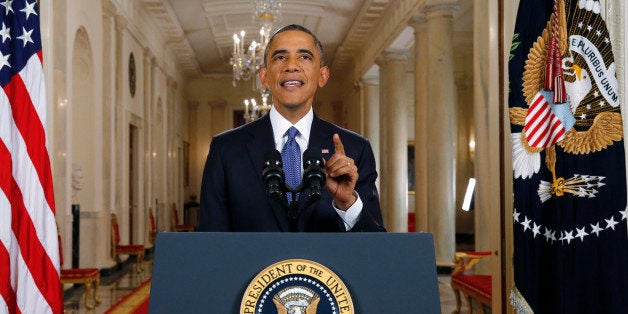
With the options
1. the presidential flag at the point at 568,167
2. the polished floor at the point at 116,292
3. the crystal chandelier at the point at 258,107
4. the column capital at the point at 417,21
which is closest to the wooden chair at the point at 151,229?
the polished floor at the point at 116,292

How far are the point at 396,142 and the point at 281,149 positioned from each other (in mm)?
14011

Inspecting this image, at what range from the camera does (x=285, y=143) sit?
2.19m

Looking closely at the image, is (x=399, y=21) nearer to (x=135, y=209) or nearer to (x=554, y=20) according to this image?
(x=135, y=209)

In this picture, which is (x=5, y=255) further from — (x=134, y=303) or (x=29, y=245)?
(x=134, y=303)

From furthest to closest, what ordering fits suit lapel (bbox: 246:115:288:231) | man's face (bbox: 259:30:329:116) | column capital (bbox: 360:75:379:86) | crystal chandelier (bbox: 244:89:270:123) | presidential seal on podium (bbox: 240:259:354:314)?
column capital (bbox: 360:75:379:86)
crystal chandelier (bbox: 244:89:270:123)
suit lapel (bbox: 246:115:288:231)
man's face (bbox: 259:30:329:116)
presidential seal on podium (bbox: 240:259:354:314)

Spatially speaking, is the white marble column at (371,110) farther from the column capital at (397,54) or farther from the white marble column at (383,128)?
the column capital at (397,54)

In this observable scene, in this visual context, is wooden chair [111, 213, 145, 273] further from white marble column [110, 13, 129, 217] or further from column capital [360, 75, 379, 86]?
column capital [360, 75, 379, 86]

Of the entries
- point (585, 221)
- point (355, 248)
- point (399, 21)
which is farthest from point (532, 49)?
point (399, 21)

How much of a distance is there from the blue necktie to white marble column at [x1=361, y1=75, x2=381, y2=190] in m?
16.9

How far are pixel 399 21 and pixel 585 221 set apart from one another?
35.6ft

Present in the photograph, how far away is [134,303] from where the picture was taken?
8953mm

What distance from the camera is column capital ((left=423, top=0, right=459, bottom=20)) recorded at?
11.8m

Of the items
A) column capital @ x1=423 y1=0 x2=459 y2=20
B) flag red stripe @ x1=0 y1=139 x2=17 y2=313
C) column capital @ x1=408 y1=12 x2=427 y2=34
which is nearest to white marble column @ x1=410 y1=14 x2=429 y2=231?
column capital @ x1=408 y1=12 x2=427 y2=34

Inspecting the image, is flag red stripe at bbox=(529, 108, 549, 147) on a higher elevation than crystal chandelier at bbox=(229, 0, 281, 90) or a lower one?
lower
